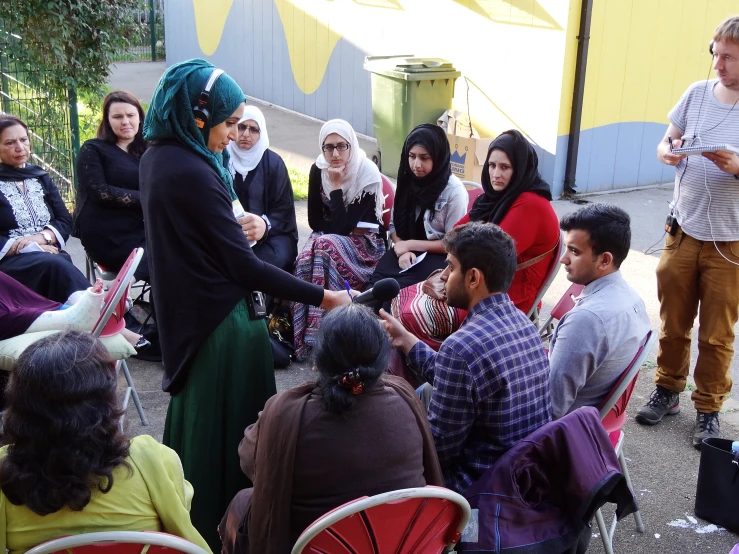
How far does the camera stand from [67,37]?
5953 millimetres

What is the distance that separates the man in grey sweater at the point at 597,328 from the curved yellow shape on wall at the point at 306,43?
7.75 m

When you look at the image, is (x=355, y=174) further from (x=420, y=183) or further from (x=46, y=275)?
(x=46, y=275)

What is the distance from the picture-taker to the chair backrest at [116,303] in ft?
10.2

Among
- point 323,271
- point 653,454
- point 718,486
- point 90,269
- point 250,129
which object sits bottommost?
point 653,454

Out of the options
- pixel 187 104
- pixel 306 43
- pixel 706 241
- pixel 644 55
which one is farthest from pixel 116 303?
pixel 306 43

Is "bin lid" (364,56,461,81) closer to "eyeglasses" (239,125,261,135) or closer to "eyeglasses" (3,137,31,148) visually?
"eyeglasses" (239,125,261,135)

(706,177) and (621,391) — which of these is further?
(706,177)

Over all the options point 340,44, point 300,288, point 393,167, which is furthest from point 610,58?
point 300,288

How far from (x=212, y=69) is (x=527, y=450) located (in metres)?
1.39

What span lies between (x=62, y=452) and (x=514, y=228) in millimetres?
2581

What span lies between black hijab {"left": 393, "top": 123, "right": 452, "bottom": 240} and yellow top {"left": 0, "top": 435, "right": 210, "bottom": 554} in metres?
2.80

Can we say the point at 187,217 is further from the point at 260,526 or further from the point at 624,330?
the point at 624,330

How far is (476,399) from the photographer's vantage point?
224cm

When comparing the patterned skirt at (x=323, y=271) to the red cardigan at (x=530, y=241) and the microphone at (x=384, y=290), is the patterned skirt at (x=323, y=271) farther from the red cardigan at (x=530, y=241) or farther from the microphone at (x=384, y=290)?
the microphone at (x=384, y=290)
